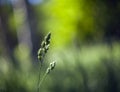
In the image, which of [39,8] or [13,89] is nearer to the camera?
[13,89]

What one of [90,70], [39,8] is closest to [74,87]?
[90,70]

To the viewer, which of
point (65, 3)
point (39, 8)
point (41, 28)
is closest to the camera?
point (65, 3)

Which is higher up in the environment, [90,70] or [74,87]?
[90,70]

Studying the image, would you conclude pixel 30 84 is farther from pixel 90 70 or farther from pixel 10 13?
pixel 10 13

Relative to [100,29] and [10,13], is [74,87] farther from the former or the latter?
[10,13]

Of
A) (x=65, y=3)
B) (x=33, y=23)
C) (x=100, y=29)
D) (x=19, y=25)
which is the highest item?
(x=33, y=23)

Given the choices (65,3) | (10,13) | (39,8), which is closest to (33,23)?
(39,8)

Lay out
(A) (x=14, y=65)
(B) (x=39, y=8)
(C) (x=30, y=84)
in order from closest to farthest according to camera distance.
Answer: (C) (x=30, y=84), (A) (x=14, y=65), (B) (x=39, y=8)

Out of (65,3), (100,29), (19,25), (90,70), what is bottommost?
(90,70)

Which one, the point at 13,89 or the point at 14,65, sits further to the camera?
the point at 14,65
